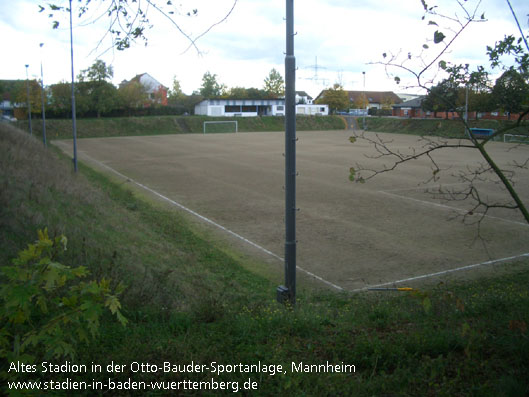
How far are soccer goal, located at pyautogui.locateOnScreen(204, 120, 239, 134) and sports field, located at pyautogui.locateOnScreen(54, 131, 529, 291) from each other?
44.1 metres

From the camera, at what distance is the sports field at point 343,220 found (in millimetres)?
12898

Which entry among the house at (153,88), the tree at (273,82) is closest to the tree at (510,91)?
the house at (153,88)

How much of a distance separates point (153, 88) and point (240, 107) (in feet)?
70.3

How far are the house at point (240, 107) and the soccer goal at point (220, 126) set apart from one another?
14.8 m

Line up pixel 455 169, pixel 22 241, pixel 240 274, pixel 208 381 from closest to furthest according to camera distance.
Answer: pixel 208 381, pixel 22 241, pixel 240 274, pixel 455 169

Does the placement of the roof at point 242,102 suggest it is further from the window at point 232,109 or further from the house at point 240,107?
the window at point 232,109

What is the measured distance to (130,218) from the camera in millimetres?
17016

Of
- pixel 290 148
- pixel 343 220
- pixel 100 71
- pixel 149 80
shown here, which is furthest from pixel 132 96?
pixel 290 148

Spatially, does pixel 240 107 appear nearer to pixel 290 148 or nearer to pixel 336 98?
pixel 336 98

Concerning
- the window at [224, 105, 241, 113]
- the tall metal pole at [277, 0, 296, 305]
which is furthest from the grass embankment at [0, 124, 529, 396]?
the window at [224, 105, 241, 113]

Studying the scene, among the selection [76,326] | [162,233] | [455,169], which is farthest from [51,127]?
[76,326]

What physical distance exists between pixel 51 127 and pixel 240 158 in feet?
129

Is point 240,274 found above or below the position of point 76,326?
Answer: below

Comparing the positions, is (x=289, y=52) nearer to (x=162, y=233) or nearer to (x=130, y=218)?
(x=162, y=233)
